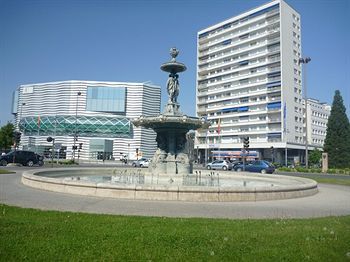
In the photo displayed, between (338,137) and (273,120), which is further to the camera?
(273,120)

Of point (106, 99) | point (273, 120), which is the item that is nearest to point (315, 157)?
point (273, 120)

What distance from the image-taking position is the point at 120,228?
616 cm

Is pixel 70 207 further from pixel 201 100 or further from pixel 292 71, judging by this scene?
pixel 201 100

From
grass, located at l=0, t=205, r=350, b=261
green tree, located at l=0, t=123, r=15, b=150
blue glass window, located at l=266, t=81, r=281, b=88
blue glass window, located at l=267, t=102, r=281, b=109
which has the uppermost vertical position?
blue glass window, located at l=266, t=81, r=281, b=88

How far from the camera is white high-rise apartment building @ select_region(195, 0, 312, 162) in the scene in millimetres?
76688

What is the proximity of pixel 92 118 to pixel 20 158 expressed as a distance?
70.2m

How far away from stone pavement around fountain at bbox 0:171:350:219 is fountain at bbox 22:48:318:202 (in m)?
0.44

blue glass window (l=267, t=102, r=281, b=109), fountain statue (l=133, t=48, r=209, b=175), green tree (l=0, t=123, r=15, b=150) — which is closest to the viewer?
fountain statue (l=133, t=48, r=209, b=175)

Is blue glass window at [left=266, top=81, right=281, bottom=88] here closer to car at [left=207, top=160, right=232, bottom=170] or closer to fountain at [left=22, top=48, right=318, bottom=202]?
car at [left=207, top=160, right=232, bottom=170]

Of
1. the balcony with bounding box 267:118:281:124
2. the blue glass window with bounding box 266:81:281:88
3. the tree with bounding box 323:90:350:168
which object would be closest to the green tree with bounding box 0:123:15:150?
the balcony with bounding box 267:118:281:124

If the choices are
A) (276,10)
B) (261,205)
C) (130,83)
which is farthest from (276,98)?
(261,205)

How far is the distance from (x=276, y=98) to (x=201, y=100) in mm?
26877

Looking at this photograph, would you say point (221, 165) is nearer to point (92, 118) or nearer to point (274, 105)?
point (274, 105)

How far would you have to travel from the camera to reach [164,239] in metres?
5.47
